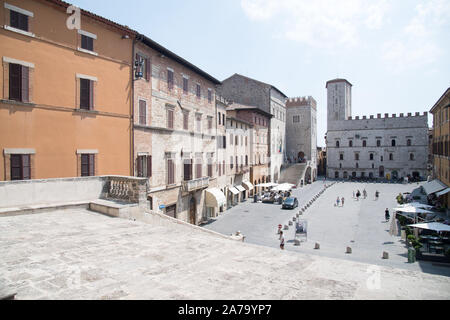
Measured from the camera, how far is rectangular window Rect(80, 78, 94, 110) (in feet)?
50.9

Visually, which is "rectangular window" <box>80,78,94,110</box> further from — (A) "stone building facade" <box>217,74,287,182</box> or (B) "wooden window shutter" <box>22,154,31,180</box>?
(A) "stone building facade" <box>217,74,287,182</box>

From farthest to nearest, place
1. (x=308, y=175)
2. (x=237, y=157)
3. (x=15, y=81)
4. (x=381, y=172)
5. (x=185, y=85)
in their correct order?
(x=381, y=172) → (x=308, y=175) → (x=237, y=157) → (x=185, y=85) → (x=15, y=81)

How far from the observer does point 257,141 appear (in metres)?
45.5

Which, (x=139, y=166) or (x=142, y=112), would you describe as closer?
(x=139, y=166)

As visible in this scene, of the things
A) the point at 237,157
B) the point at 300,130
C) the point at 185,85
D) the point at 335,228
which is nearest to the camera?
the point at 185,85

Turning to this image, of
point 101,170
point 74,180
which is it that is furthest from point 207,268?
point 101,170

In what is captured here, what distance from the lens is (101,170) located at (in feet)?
54.5

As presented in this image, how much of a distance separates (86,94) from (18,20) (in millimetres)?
4098

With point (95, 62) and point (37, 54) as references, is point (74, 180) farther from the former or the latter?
point (95, 62)

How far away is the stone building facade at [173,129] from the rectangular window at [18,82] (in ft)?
20.4

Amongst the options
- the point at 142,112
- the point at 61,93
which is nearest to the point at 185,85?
the point at 142,112

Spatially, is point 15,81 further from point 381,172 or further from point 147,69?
point 381,172

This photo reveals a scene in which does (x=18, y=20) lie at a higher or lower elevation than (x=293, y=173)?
higher
